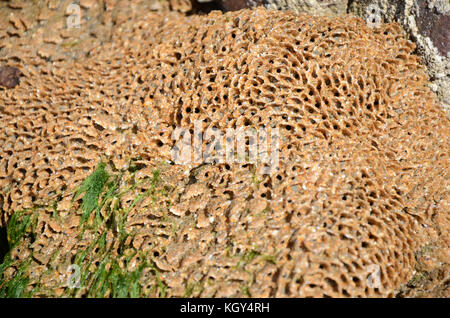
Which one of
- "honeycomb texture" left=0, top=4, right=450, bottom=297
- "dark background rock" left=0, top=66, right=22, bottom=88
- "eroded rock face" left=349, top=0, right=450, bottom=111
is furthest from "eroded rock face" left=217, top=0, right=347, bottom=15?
"dark background rock" left=0, top=66, right=22, bottom=88

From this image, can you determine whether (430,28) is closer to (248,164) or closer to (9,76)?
(248,164)

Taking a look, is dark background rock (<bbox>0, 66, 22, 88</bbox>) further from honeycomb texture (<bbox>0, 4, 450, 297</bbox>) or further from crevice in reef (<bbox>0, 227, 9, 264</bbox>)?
crevice in reef (<bbox>0, 227, 9, 264</bbox>)

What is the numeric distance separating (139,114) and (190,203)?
116 cm

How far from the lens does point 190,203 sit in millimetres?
3756

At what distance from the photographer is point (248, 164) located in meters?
3.79

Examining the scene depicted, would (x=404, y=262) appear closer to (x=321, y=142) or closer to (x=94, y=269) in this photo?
(x=321, y=142)

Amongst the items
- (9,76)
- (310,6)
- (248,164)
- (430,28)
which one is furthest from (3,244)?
(430,28)

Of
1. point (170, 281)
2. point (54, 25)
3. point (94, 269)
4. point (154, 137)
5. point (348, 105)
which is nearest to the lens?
point (170, 281)

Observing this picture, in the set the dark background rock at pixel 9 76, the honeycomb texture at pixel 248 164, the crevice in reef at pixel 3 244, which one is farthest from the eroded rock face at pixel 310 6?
the crevice in reef at pixel 3 244

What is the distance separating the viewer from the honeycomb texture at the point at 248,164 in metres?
3.33

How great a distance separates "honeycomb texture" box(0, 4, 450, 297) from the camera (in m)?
3.33

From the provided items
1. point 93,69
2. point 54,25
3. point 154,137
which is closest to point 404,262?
point 154,137

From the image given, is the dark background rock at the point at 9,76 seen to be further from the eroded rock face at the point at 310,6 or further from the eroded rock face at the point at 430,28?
the eroded rock face at the point at 430,28

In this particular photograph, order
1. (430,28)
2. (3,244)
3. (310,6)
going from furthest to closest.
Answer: (310,6) < (3,244) < (430,28)
